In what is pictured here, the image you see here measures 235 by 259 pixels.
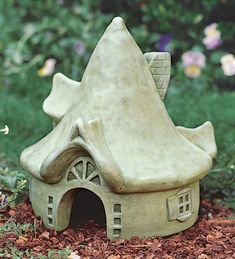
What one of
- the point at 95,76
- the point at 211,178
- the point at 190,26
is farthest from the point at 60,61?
the point at 95,76

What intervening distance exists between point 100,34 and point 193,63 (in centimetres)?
88

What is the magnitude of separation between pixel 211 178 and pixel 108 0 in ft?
11.1

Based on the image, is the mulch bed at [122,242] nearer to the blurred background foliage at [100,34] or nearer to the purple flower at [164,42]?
the blurred background foliage at [100,34]

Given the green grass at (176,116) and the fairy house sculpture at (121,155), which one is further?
the green grass at (176,116)

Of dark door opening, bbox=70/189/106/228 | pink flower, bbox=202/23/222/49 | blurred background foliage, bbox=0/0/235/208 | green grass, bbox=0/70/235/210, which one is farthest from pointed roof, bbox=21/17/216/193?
pink flower, bbox=202/23/222/49

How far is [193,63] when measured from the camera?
6.46 metres

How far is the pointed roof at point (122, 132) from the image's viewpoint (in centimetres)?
316

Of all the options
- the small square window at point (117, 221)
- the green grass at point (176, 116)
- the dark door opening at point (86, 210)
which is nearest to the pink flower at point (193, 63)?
the green grass at point (176, 116)

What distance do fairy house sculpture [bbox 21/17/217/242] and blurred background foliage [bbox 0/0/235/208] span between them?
7.32ft

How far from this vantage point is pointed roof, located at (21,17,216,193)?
124 inches

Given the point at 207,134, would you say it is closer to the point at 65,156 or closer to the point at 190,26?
the point at 65,156

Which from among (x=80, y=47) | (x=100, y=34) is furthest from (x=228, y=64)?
(x=80, y=47)

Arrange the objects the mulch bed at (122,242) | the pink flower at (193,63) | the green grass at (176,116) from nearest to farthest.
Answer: the mulch bed at (122,242), the green grass at (176,116), the pink flower at (193,63)

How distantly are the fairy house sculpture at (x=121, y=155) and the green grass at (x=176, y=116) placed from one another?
58cm
